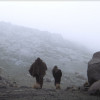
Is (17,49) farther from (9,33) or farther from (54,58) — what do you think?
(9,33)

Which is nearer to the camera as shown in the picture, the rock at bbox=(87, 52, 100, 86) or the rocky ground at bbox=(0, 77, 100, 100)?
the rocky ground at bbox=(0, 77, 100, 100)

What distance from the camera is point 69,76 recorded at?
45500 mm

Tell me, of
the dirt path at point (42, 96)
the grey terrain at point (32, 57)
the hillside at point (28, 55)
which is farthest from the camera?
the hillside at point (28, 55)

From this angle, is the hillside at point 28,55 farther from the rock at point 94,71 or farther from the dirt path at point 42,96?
the dirt path at point 42,96

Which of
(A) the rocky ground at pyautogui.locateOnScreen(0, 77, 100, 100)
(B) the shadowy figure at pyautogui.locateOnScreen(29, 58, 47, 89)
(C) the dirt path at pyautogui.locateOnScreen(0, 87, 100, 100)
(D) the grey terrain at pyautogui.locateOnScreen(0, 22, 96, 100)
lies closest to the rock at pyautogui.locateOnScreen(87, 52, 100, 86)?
(A) the rocky ground at pyautogui.locateOnScreen(0, 77, 100, 100)

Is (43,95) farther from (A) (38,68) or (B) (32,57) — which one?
(B) (32,57)

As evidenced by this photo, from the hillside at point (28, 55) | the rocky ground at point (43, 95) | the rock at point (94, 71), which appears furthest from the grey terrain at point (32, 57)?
the rocky ground at point (43, 95)

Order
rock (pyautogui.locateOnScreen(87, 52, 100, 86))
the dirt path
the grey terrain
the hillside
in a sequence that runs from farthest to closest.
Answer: the hillside → the grey terrain → rock (pyautogui.locateOnScreen(87, 52, 100, 86)) → the dirt path

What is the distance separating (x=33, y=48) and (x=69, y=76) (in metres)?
24.8

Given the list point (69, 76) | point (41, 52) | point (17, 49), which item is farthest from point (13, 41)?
point (69, 76)

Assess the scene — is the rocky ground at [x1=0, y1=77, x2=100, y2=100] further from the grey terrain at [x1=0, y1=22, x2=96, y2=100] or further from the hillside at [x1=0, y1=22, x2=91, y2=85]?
the hillside at [x1=0, y1=22, x2=91, y2=85]

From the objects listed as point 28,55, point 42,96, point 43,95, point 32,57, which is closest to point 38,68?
point 43,95

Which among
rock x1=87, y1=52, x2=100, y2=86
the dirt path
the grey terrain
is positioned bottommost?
the dirt path

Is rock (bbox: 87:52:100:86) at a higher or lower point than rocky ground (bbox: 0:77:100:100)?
higher
